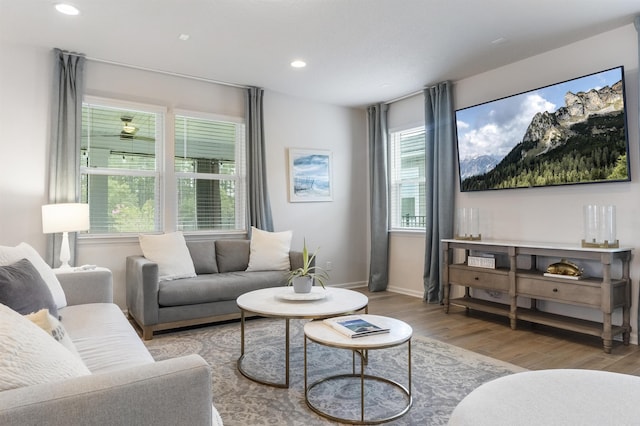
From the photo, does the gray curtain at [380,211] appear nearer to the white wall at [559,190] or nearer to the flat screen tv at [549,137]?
the white wall at [559,190]

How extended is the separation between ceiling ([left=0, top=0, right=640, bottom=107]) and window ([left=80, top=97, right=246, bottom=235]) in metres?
0.58

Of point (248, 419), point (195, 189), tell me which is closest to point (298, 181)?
point (195, 189)

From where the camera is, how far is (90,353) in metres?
1.78

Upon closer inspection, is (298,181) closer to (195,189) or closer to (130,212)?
(195,189)

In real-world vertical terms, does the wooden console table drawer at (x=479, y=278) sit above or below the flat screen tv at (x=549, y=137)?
below

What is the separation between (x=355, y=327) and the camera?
218 centimetres

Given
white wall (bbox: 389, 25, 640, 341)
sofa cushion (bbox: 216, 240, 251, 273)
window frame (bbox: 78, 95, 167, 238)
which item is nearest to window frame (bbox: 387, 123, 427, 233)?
white wall (bbox: 389, 25, 640, 341)

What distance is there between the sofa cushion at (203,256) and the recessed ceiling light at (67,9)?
90.1 inches

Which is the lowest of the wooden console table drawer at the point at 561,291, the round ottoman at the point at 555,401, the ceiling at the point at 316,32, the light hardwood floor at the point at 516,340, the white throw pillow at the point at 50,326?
the light hardwood floor at the point at 516,340

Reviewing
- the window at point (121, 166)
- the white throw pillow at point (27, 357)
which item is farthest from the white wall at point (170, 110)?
the white throw pillow at point (27, 357)

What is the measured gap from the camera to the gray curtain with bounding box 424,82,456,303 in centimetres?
468

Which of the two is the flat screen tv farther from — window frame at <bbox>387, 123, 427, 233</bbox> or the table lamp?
the table lamp

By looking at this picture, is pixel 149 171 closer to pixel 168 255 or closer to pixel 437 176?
pixel 168 255

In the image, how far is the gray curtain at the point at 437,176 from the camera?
4676mm
